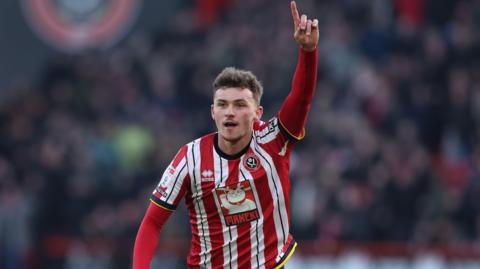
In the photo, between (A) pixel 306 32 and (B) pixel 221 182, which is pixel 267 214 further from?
(A) pixel 306 32

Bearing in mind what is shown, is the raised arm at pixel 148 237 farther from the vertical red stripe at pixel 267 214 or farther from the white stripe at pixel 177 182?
the vertical red stripe at pixel 267 214

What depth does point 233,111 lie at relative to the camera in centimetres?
710

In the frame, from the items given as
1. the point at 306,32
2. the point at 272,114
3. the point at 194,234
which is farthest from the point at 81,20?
the point at 306,32

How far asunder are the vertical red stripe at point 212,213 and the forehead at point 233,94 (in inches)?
14.3

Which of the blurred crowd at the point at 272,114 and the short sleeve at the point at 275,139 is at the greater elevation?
the blurred crowd at the point at 272,114

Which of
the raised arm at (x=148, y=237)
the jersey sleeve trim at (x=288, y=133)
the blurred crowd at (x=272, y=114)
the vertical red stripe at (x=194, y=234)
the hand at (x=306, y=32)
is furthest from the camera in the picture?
the blurred crowd at (x=272, y=114)

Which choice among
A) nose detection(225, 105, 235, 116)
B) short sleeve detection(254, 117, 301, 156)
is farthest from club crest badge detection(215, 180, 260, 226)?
nose detection(225, 105, 235, 116)

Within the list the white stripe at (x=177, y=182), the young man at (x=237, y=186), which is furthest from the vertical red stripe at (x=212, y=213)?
the white stripe at (x=177, y=182)

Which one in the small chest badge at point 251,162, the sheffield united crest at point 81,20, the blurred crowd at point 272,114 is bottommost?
the small chest badge at point 251,162

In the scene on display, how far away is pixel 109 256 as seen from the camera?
1506 cm

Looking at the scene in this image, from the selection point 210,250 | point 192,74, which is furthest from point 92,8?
point 210,250

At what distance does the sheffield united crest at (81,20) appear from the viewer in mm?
19344

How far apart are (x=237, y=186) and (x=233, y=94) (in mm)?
534

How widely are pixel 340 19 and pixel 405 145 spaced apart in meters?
2.64
